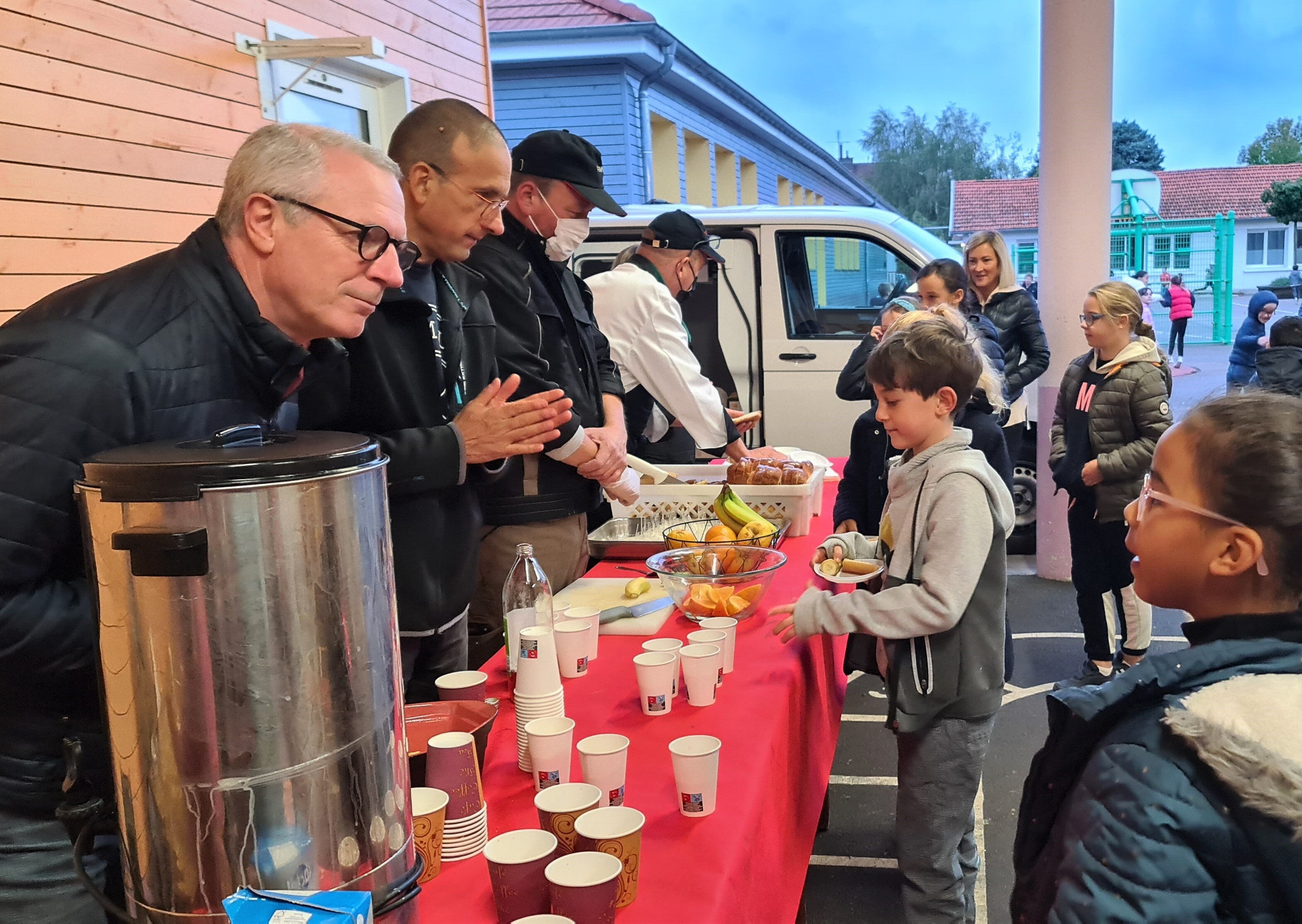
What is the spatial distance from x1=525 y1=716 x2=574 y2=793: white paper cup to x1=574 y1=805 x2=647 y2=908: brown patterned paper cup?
208 mm

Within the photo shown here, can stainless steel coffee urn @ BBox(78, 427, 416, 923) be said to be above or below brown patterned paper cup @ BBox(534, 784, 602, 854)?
above

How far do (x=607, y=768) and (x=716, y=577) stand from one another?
1.03 metres

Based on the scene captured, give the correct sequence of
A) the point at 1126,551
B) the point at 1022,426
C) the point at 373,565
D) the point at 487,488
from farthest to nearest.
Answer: the point at 1022,426 → the point at 1126,551 → the point at 487,488 → the point at 373,565

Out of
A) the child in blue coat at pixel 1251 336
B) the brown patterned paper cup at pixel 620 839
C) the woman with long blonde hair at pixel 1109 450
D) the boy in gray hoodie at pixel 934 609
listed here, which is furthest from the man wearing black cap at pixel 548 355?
the child in blue coat at pixel 1251 336

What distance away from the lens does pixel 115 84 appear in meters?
3.52

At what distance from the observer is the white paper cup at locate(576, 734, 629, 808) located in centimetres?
134

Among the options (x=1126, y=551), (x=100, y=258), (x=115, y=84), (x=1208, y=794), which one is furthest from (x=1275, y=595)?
(x=115, y=84)

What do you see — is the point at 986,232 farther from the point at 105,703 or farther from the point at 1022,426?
the point at 105,703

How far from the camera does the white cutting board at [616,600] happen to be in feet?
7.38

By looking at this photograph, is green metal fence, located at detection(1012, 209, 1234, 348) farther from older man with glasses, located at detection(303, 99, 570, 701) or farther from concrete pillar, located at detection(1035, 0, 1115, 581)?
older man with glasses, located at detection(303, 99, 570, 701)

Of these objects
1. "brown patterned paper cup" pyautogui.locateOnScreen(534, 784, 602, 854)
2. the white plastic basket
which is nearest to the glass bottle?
"brown patterned paper cup" pyautogui.locateOnScreen(534, 784, 602, 854)

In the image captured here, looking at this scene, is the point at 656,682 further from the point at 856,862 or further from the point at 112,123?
the point at 112,123

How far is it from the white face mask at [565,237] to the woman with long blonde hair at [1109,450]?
2.33 meters

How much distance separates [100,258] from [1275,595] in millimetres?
3715
